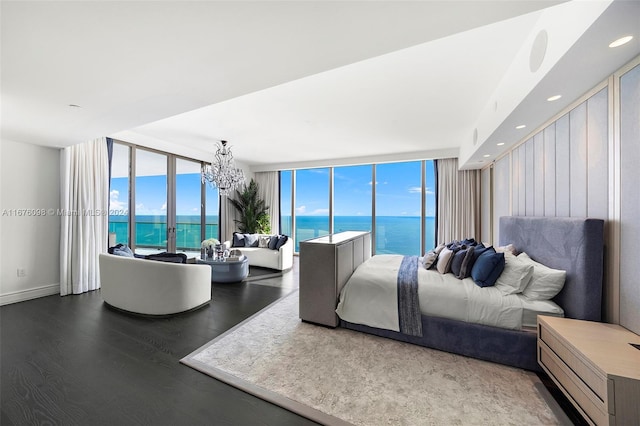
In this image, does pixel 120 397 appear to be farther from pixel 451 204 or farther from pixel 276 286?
pixel 451 204

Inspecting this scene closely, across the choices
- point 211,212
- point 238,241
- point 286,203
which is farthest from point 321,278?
point 286,203

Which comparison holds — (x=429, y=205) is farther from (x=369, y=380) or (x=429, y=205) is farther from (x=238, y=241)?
(x=369, y=380)

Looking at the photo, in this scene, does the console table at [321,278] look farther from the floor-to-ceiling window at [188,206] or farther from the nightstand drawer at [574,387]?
the floor-to-ceiling window at [188,206]

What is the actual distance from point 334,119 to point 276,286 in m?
3.05

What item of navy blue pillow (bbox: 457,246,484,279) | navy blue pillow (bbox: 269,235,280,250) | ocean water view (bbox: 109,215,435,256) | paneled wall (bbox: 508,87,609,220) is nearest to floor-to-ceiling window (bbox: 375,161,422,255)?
ocean water view (bbox: 109,215,435,256)

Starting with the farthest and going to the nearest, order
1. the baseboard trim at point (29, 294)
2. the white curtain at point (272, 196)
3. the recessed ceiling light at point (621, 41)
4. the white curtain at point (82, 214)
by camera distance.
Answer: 1. the white curtain at point (272, 196)
2. the white curtain at point (82, 214)
3. the baseboard trim at point (29, 294)
4. the recessed ceiling light at point (621, 41)

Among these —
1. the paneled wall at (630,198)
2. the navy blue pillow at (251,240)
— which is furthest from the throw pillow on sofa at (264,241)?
the paneled wall at (630,198)

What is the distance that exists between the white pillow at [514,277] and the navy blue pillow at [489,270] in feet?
0.18

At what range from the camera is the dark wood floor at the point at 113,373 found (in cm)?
158

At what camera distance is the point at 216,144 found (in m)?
5.44

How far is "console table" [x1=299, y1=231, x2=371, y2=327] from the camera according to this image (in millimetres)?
2758

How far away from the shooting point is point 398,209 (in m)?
7.38

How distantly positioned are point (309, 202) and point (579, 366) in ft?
22.2

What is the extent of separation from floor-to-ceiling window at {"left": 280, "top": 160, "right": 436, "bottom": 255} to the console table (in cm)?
347
